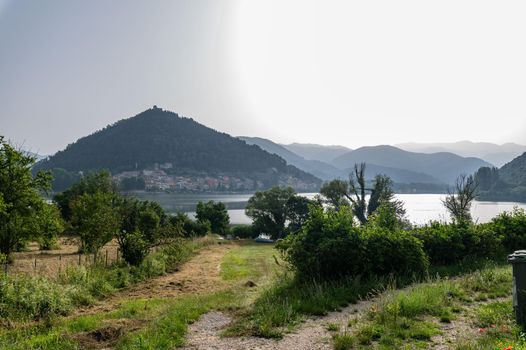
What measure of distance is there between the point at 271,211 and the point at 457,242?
36650 mm

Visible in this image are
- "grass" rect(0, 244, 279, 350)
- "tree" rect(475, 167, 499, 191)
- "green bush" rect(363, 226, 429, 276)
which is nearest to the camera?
"grass" rect(0, 244, 279, 350)

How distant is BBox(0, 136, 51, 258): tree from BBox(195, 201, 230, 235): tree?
1095 inches

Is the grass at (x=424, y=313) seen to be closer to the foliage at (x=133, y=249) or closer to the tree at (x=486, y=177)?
the foliage at (x=133, y=249)

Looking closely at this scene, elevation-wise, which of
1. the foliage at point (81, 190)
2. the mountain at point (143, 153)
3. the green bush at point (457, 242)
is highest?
the mountain at point (143, 153)

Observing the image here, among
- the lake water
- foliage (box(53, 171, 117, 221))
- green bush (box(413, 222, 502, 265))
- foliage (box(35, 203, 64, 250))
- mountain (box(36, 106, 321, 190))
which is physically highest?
mountain (box(36, 106, 321, 190))

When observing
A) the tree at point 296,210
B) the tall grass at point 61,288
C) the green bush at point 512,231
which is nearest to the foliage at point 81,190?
the tree at point 296,210

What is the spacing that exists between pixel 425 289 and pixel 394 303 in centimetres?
151

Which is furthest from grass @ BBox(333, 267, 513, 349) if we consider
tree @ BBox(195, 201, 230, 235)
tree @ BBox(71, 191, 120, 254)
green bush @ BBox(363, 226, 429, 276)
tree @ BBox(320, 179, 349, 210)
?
tree @ BBox(320, 179, 349, 210)

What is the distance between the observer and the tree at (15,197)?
56.5ft

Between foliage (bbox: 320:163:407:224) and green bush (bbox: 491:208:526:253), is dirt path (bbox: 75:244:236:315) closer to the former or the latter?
green bush (bbox: 491:208:526:253)

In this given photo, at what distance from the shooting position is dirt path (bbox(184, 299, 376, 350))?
19.4 ft

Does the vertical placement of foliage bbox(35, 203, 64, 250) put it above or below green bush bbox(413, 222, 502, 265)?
above

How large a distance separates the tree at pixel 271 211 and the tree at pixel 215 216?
3730 mm

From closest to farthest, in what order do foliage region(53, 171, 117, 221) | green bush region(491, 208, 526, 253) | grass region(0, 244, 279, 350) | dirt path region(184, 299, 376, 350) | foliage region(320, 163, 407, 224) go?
dirt path region(184, 299, 376, 350) < grass region(0, 244, 279, 350) < green bush region(491, 208, 526, 253) < foliage region(53, 171, 117, 221) < foliage region(320, 163, 407, 224)
